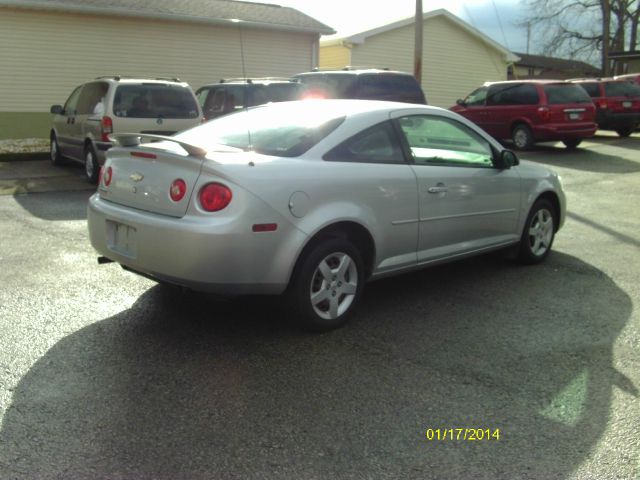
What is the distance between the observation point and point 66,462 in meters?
2.86

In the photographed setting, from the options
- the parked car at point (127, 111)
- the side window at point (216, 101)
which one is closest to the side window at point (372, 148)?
the parked car at point (127, 111)

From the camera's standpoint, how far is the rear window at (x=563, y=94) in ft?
52.4

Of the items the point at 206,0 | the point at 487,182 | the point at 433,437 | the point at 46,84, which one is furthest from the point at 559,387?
the point at 206,0

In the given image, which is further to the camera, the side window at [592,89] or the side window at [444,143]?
the side window at [592,89]

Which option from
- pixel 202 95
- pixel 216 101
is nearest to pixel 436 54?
pixel 202 95

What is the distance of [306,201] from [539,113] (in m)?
13.1

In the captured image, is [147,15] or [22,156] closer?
[22,156]

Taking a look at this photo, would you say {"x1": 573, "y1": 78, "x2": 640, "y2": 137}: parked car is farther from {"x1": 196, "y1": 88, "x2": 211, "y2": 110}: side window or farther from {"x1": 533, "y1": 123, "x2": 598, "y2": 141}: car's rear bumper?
{"x1": 196, "y1": 88, "x2": 211, "y2": 110}: side window

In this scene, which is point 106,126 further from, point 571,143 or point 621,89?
point 621,89

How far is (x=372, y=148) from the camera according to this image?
15.7 ft

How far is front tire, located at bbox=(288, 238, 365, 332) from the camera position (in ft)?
14.0

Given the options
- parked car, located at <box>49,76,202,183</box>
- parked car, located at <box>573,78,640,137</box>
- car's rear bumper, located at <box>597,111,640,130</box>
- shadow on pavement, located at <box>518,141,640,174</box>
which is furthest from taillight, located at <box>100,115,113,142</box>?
car's rear bumper, located at <box>597,111,640,130</box>

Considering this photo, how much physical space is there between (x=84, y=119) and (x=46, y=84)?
20.6ft
